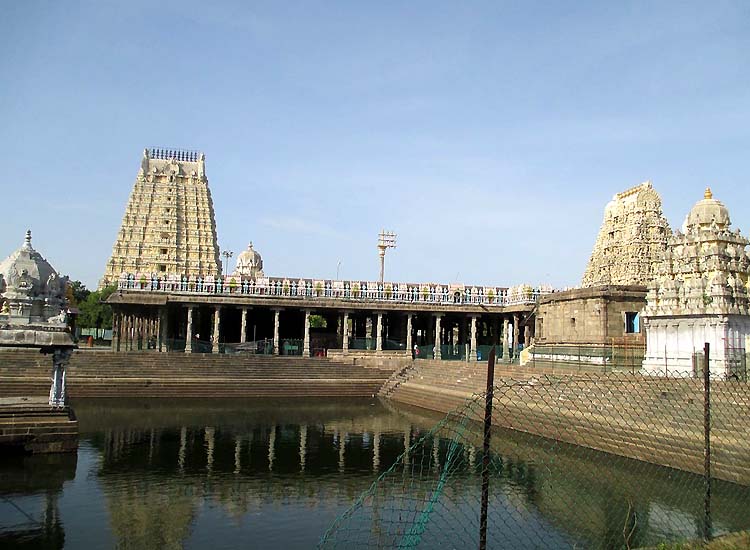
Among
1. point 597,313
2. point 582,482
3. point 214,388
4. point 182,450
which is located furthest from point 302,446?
point 597,313

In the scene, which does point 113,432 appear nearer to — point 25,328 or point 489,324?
point 25,328

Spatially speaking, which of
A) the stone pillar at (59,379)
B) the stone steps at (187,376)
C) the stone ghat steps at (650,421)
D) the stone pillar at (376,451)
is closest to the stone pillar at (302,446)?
the stone pillar at (376,451)

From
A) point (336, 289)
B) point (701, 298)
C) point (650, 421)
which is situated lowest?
point (650, 421)

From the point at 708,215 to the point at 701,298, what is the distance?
12.5ft

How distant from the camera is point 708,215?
22.8 metres

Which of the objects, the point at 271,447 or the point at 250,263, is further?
the point at 250,263

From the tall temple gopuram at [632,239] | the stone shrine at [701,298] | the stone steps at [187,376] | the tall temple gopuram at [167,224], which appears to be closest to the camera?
the stone shrine at [701,298]

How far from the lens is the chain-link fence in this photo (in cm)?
1038

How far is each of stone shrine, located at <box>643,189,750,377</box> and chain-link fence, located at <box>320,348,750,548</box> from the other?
8.71 feet

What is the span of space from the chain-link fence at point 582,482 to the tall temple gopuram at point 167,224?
46140 millimetres

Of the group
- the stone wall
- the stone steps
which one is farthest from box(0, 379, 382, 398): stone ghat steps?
the stone wall

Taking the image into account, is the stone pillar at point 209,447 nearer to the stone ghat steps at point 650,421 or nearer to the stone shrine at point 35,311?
the stone shrine at point 35,311

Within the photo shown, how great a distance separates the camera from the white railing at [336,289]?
3748cm

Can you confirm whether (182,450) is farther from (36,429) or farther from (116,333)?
(116,333)
